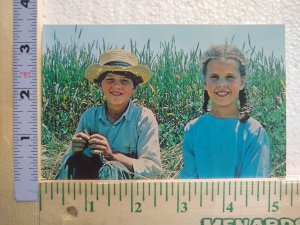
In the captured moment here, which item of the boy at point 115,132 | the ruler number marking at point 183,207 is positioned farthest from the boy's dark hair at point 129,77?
the ruler number marking at point 183,207

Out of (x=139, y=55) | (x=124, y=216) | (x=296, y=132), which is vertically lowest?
(x=124, y=216)

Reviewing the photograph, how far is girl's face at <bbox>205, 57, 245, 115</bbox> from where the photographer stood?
795mm

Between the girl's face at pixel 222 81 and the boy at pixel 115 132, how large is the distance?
0.33 feet

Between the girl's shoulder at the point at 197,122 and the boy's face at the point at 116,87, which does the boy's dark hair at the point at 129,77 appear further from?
the girl's shoulder at the point at 197,122

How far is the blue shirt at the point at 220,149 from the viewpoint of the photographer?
0.80 meters

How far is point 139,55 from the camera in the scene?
31.3 inches

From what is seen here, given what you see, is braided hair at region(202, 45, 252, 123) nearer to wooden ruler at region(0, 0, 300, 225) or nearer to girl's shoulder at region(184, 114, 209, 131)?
girl's shoulder at region(184, 114, 209, 131)

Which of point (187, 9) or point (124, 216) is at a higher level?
point (187, 9)

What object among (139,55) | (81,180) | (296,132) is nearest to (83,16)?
(139,55)

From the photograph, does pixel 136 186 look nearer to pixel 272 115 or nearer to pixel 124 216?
pixel 124 216

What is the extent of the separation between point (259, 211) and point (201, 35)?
0.98ft

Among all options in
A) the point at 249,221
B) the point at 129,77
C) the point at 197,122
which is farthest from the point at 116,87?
the point at 249,221

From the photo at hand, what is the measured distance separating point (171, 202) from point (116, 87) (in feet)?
0.67

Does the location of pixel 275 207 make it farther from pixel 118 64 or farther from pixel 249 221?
pixel 118 64
